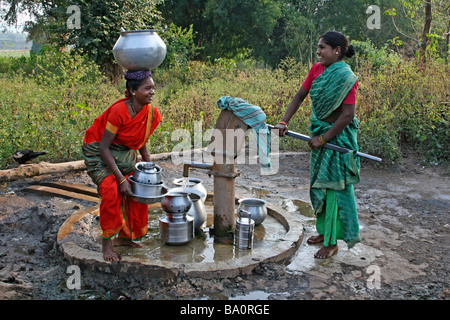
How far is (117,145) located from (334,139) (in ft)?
6.03

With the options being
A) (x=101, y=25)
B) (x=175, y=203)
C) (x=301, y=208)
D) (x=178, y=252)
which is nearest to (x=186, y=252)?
(x=178, y=252)

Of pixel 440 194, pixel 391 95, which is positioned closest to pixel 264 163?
pixel 440 194

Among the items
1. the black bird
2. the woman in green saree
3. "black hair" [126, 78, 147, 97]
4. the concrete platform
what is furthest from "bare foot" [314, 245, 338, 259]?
the black bird

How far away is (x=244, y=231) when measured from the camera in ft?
11.4

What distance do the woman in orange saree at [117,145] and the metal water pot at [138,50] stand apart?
3.4 inches

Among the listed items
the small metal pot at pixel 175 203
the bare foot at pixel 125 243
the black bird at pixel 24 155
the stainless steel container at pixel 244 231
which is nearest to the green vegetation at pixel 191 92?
the black bird at pixel 24 155

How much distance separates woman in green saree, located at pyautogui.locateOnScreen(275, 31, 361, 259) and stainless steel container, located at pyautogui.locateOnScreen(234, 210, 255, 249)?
23.7 inches

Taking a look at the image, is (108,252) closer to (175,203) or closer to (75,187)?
(175,203)

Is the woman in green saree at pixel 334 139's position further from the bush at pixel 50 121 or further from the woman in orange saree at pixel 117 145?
the bush at pixel 50 121
